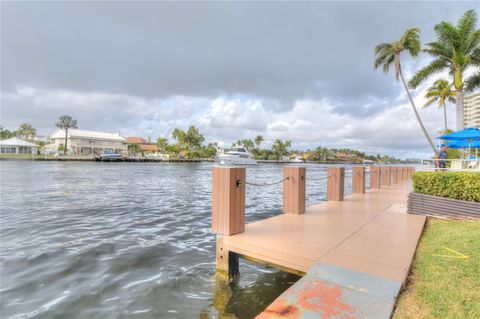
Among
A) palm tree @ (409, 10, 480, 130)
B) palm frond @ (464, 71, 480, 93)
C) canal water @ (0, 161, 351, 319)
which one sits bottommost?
canal water @ (0, 161, 351, 319)

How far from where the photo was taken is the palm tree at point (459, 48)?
17297 mm

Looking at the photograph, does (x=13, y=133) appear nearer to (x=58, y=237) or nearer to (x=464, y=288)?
(x=58, y=237)

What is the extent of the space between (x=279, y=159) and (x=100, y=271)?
11314cm

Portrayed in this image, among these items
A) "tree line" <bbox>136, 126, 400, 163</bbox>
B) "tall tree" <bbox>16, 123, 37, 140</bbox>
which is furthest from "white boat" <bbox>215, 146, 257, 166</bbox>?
"tall tree" <bbox>16, 123, 37, 140</bbox>

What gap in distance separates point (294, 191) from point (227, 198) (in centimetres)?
263

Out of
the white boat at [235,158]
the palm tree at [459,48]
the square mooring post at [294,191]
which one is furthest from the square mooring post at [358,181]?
the white boat at [235,158]

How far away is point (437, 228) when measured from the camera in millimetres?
5578

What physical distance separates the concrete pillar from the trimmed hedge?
5264 mm

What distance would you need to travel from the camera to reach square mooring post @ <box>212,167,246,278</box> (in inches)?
173

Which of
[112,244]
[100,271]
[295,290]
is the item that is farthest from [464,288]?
[112,244]

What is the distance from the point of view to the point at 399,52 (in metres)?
22.1

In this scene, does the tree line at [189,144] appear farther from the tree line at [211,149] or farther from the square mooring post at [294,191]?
the square mooring post at [294,191]

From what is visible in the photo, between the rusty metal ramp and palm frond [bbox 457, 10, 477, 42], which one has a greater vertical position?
palm frond [bbox 457, 10, 477, 42]

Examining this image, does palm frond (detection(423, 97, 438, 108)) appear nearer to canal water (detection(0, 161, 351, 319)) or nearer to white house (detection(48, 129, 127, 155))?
canal water (detection(0, 161, 351, 319))
